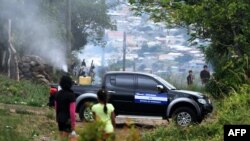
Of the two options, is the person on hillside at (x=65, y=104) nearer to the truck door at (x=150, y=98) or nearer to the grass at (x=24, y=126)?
the grass at (x=24, y=126)

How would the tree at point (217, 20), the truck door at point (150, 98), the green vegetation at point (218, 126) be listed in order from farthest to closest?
the truck door at point (150, 98) → the tree at point (217, 20) → the green vegetation at point (218, 126)

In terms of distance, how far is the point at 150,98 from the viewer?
56.7 feet

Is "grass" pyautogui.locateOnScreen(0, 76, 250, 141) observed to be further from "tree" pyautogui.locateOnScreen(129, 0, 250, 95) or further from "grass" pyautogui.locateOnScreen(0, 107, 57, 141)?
"tree" pyautogui.locateOnScreen(129, 0, 250, 95)

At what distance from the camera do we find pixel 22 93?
22641 millimetres

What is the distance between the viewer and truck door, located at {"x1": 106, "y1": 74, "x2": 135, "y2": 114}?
17.6 m

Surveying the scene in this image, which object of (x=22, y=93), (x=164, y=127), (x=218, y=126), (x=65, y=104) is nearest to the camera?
(x=65, y=104)

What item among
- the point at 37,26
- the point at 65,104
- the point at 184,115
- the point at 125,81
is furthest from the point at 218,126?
the point at 37,26

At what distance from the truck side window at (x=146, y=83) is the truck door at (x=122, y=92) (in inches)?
8.4

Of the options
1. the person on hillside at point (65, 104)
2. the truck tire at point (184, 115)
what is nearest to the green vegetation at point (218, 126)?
the person on hillside at point (65, 104)

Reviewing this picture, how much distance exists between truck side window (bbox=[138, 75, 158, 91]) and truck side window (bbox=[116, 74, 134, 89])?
244mm

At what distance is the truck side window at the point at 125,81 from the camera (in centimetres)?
1781

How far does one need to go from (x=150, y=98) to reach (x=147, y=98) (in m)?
0.11

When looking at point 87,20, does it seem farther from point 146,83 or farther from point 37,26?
point 146,83

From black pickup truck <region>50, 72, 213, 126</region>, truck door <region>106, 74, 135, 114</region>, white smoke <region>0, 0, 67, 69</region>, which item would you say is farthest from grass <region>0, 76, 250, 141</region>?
white smoke <region>0, 0, 67, 69</region>
